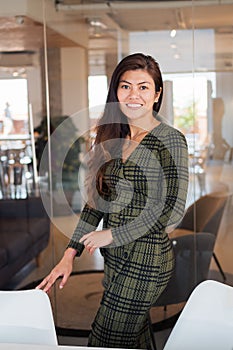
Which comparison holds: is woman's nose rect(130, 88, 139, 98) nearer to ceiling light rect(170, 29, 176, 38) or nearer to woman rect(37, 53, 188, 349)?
woman rect(37, 53, 188, 349)

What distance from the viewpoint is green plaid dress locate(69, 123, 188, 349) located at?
115 inches

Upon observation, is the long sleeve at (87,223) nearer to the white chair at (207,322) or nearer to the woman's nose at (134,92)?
the woman's nose at (134,92)

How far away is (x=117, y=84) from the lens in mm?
3209

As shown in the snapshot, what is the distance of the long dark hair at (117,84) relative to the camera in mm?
3158

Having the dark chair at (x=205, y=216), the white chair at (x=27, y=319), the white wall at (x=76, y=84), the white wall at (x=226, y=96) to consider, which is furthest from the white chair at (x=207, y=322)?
the white wall at (x=76, y=84)

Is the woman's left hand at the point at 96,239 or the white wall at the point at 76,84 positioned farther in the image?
the white wall at the point at 76,84

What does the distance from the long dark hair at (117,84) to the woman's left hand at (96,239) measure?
18.9 inches

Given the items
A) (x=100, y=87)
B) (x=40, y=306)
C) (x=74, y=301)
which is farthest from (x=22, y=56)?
(x=40, y=306)

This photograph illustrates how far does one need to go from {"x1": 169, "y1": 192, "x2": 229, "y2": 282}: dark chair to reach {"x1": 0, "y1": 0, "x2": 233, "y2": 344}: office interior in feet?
0.11

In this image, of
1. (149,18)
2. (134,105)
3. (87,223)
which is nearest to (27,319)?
(87,223)

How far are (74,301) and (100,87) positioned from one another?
4.83 ft

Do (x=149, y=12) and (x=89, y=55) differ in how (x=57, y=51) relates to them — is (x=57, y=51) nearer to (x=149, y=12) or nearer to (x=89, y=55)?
(x=89, y=55)

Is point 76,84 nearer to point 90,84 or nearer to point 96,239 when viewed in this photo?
point 90,84

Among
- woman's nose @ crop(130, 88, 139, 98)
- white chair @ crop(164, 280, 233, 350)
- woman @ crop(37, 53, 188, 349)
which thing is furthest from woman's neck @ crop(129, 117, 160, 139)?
white chair @ crop(164, 280, 233, 350)
